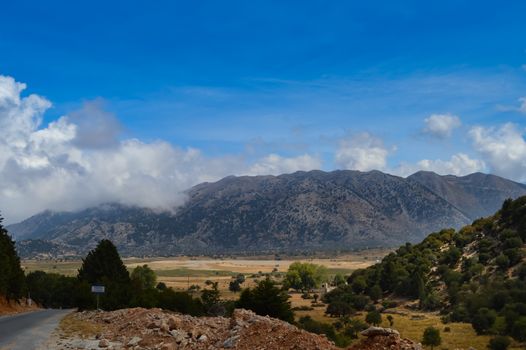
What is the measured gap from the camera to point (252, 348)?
18.7 m

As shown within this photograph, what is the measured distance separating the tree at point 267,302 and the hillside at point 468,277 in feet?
93.9

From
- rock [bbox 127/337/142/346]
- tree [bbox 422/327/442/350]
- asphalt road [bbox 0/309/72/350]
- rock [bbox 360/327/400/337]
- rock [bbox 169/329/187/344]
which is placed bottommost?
tree [bbox 422/327/442/350]

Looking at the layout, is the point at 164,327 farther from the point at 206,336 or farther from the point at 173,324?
the point at 206,336

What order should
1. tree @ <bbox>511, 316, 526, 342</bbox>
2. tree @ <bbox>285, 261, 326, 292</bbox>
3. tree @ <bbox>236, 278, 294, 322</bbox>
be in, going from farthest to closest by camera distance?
tree @ <bbox>285, 261, 326, 292</bbox>
tree @ <bbox>511, 316, 526, 342</bbox>
tree @ <bbox>236, 278, 294, 322</bbox>

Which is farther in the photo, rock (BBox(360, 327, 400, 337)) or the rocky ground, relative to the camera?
the rocky ground

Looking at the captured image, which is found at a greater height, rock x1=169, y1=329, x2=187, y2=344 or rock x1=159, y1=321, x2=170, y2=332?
rock x1=159, y1=321, x2=170, y2=332

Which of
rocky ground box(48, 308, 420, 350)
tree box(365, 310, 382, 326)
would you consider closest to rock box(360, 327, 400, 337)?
rocky ground box(48, 308, 420, 350)

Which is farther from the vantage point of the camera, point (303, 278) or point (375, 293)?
point (303, 278)

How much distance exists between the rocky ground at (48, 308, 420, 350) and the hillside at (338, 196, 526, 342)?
4262 centimetres

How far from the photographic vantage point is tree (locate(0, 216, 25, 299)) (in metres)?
56.9

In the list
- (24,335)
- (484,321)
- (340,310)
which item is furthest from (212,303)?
(24,335)

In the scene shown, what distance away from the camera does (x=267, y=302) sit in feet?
136

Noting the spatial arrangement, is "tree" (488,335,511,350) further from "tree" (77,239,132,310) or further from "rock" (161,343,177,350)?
"tree" (77,239,132,310)

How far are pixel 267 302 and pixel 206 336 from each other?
1956 cm
